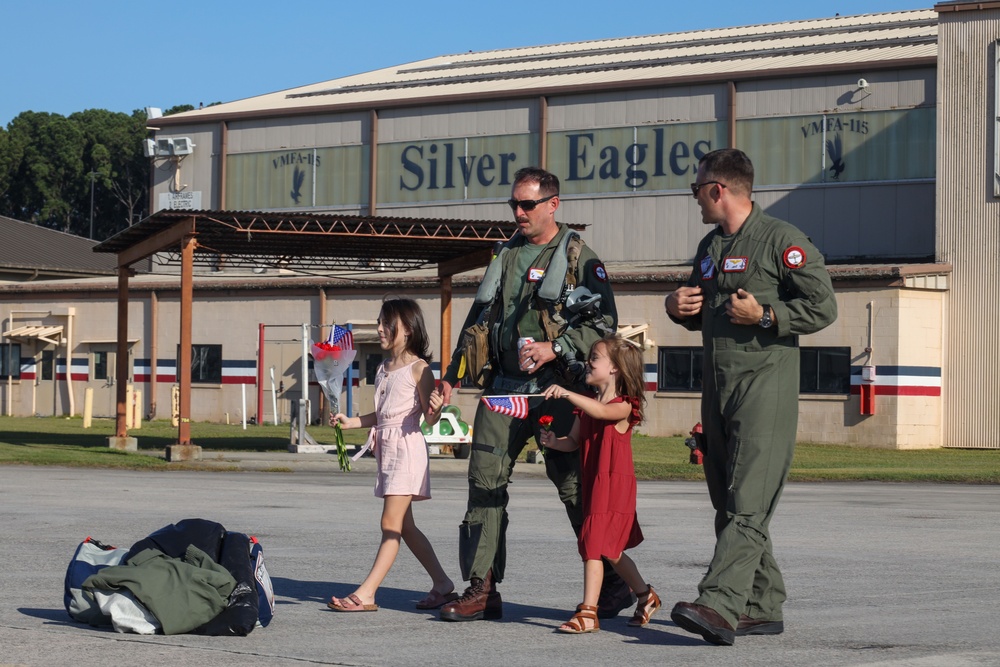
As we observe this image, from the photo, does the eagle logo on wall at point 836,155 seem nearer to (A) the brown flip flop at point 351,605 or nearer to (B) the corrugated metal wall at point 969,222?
(B) the corrugated metal wall at point 969,222

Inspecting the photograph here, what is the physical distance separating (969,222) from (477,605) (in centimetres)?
2735

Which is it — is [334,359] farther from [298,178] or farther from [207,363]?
[298,178]

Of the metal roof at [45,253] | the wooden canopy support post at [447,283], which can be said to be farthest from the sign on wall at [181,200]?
the wooden canopy support post at [447,283]

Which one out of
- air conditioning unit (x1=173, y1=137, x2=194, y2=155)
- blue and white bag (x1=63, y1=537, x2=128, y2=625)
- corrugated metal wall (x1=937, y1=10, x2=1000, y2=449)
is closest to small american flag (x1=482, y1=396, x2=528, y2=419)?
blue and white bag (x1=63, y1=537, x2=128, y2=625)

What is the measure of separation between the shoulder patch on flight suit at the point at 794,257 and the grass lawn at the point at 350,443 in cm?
1538

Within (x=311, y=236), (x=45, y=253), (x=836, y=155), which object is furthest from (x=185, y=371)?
(x=45, y=253)

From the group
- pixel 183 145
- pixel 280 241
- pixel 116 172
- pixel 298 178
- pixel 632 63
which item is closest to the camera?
pixel 280 241

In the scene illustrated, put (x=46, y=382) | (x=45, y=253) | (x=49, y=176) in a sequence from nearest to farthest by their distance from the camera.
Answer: (x=46, y=382) → (x=45, y=253) → (x=49, y=176)

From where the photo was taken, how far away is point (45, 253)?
58.3 metres

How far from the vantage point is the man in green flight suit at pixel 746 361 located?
6.57 meters

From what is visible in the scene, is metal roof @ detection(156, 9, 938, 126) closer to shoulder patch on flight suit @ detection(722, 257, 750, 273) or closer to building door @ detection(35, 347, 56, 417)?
building door @ detection(35, 347, 56, 417)

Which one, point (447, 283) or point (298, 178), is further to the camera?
point (298, 178)

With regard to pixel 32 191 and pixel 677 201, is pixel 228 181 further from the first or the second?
pixel 32 191

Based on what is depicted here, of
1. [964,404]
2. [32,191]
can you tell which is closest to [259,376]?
[964,404]
